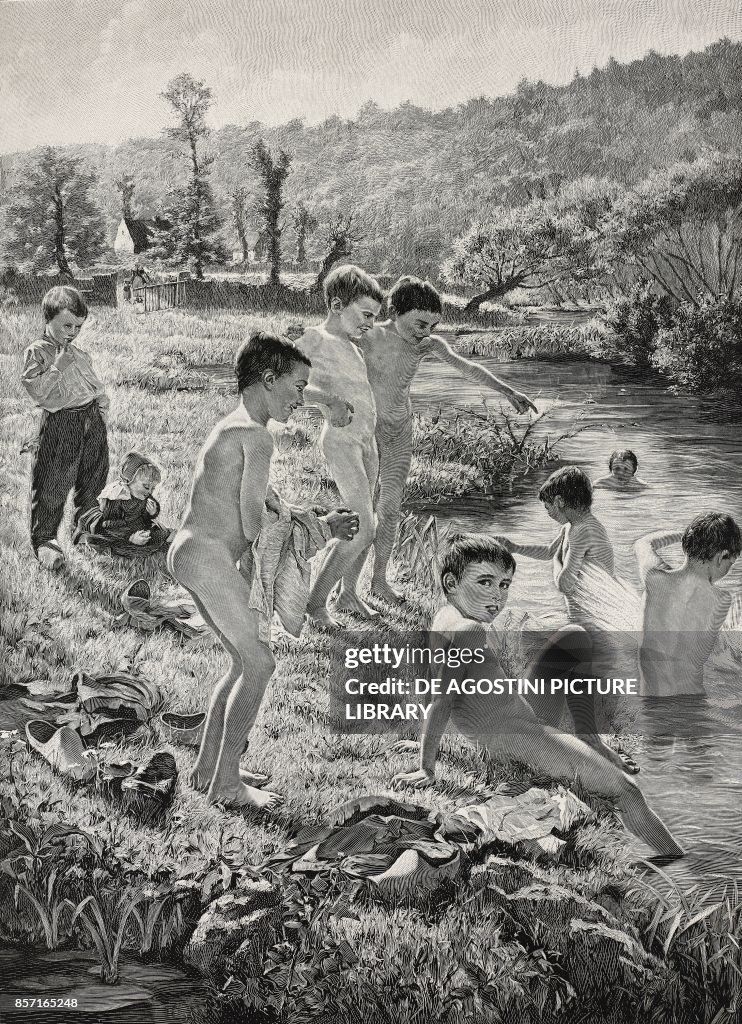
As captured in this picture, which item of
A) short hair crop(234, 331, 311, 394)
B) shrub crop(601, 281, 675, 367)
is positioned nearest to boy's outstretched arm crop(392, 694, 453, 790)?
short hair crop(234, 331, 311, 394)

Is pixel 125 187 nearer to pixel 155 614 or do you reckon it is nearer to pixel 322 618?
pixel 155 614

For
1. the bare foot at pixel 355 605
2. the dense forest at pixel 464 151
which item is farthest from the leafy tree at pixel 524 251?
the bare foot at pixel 355 605

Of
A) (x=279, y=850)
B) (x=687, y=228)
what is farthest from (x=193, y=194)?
(x=279, y=850)

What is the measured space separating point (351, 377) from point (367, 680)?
3.96ft

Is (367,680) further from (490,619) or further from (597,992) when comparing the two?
(597,992)

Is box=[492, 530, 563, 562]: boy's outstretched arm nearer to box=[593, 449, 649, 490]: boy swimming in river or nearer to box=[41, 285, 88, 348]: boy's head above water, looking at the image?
box=[593, 449, 649, 490]: boy swimming in river

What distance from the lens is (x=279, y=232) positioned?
15.9ft

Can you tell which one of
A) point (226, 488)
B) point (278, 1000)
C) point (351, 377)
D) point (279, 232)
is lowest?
point (278, 1000)

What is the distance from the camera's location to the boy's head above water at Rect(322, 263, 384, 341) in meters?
4.66

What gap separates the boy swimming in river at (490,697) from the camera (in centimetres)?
441

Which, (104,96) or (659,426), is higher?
(104,96)

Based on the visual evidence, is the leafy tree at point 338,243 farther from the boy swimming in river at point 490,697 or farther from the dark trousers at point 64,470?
the boy swimming in river at point 490,697

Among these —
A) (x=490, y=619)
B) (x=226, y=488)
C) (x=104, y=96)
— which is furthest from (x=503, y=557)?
(x=104, y=96)

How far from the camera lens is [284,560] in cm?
450
